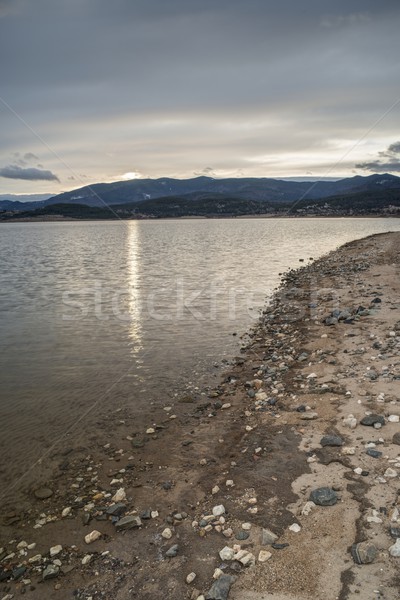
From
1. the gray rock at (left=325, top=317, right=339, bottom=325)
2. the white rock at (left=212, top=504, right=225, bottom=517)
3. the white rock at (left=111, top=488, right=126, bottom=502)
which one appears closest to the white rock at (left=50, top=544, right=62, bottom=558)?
the white rock at (left=111, top=488, right=126, bottom=502)

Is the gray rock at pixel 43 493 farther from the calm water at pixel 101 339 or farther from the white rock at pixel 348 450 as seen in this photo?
the white rock at pixel 348 450

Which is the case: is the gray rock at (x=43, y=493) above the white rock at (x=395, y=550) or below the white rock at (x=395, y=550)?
below

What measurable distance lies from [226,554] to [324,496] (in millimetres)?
2061

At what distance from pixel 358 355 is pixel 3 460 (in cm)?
1120

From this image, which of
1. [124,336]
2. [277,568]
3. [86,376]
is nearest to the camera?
[277,568]

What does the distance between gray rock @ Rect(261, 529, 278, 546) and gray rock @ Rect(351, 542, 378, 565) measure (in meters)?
1.17

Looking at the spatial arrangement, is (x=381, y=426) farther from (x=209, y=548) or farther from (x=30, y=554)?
(x=30, y=554)

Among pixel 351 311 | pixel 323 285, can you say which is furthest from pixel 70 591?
pixel 323 285

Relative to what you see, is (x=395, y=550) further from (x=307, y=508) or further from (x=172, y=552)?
Result: (x=172, y=552)

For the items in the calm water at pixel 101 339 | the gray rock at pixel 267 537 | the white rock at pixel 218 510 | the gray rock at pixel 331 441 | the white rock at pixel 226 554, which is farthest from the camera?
the calm water at pixel 101 339

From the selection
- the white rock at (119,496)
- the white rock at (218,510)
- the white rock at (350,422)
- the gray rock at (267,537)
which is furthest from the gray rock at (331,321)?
the gray rock at (267,537)

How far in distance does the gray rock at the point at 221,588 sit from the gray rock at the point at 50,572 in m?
2.54

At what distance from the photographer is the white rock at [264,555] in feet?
19.6

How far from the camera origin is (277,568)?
19.1ft
